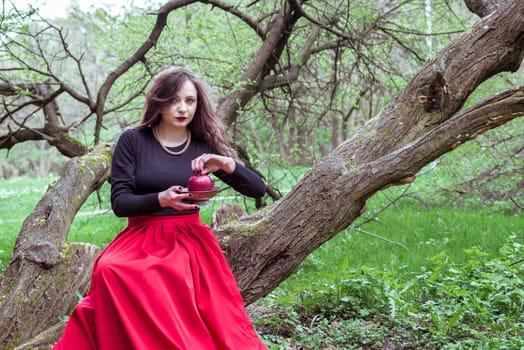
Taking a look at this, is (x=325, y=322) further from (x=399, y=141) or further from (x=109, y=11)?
(x=109, y=11)

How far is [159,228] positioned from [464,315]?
2443 mm

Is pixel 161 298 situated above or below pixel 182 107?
below

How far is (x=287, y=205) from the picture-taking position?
3754mm

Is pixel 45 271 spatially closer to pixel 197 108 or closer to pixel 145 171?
pixel 145 171

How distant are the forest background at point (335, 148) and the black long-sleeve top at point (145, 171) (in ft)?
4.65

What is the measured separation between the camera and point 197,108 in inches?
123

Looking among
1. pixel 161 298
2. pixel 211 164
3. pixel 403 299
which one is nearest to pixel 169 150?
pixel 211 164

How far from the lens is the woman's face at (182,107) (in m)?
2.98

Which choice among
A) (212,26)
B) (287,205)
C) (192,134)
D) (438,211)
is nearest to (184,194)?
(192,134)

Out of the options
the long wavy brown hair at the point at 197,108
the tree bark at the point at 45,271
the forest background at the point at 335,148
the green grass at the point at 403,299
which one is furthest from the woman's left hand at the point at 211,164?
the tree bark at the point at 45,271

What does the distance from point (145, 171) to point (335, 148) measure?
69.8 inches

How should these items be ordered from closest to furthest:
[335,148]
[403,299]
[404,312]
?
[404,312]
[335,148]
[403,299]

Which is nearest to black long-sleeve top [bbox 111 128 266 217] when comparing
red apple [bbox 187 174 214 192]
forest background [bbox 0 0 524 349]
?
red apple [bbox 187 174 214 192]

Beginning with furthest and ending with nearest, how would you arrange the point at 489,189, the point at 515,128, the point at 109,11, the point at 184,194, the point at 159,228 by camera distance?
the point at 489,189
the point at 515,128
the point at 109,11
the point at 159,228
the point at 184,194
